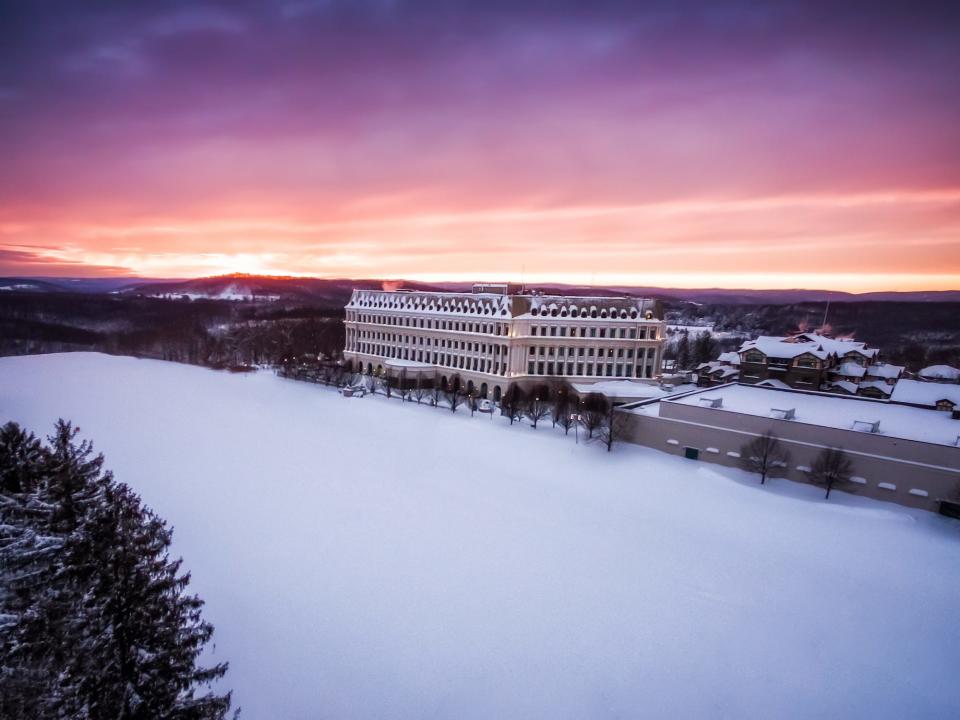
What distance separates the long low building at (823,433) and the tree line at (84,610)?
3361cm

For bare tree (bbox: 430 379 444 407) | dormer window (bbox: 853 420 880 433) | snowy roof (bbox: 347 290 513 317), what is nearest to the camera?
dormer window (bbox: 853 420 880 433)

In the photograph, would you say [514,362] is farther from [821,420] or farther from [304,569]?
[304,569]

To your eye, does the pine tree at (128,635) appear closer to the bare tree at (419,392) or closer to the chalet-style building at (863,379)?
the bare tree at (419,392)

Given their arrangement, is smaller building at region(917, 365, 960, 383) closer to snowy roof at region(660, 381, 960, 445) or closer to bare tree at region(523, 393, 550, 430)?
snowy roof at region(660, 381, 960, 445)

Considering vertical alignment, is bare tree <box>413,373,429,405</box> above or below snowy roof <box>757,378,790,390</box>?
below

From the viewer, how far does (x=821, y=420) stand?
35.2 metres

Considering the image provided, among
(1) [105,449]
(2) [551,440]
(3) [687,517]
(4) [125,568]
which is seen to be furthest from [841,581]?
(1) [105,449]

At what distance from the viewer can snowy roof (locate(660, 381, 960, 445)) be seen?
33.1 meters

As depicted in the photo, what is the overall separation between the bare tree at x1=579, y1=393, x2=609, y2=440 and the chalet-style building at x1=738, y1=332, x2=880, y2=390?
16844 millimetres

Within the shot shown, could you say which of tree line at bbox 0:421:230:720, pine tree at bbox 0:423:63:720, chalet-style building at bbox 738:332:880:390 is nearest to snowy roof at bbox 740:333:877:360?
chalet-style building at bbox 738:332:880:390

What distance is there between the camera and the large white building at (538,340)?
200 feet

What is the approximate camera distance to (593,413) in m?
41.5

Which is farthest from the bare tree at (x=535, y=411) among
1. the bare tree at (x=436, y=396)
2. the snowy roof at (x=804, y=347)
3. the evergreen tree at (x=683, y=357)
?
the evergreen tree at (x=683, y=357)

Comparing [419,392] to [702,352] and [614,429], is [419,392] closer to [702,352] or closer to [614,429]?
[614,429]
